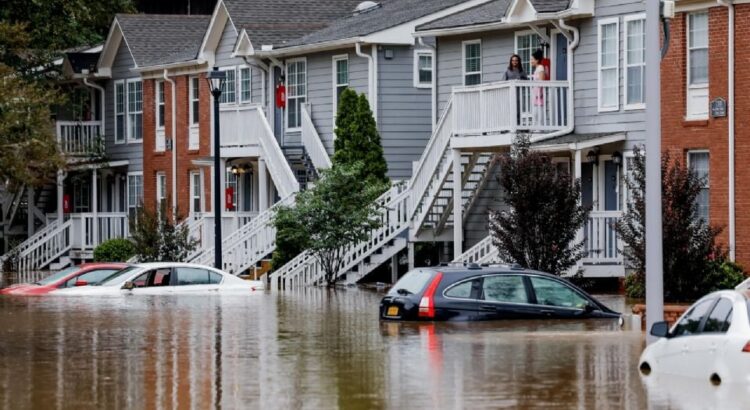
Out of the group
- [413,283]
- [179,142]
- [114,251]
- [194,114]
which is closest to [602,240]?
[413,283]

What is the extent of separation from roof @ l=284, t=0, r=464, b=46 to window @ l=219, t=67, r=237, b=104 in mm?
3580

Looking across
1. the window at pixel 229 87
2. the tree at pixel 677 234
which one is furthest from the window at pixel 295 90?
the tree at pixel 677 234

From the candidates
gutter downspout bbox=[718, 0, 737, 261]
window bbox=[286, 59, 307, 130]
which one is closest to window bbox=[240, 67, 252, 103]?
window bbox=[286, 59, 307, 130]

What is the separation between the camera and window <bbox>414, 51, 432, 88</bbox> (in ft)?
160

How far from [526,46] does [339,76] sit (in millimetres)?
8569

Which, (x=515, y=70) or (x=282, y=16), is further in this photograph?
(x=282, y=16)

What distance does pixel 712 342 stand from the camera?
18.4 meters

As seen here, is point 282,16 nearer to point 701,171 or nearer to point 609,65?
point 609,65

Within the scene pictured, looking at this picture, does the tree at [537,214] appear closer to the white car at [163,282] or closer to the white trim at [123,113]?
the white car at [163,282]

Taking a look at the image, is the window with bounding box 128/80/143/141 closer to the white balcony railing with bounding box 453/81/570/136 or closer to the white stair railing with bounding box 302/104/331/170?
the white stair railing with bounding box 302/104/331/170

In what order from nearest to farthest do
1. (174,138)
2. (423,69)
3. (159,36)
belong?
(423,69) → (174,138) → (159,36)

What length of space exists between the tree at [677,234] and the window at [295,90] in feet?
67.0

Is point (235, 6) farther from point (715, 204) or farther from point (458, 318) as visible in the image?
point (458, 318)

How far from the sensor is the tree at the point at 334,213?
4412cm
